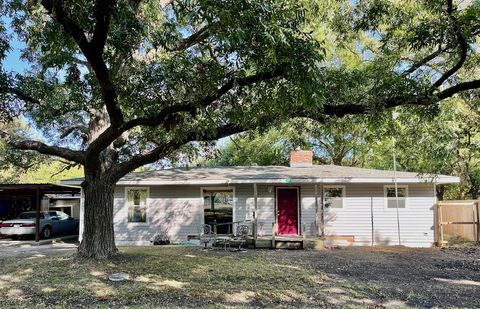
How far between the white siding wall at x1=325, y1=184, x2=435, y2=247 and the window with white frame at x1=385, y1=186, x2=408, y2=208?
0.15m

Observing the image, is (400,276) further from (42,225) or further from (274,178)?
(42,225)

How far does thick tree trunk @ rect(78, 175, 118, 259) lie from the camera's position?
10.5 meters

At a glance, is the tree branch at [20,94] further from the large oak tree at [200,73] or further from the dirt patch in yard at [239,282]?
the dirt patch in yard at [239,282]

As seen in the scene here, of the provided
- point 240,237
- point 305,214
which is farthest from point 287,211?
point 240,237

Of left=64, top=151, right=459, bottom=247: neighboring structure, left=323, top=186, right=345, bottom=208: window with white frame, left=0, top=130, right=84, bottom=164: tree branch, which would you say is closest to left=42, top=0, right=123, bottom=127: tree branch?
left=0, top=130, right=84, bottom=164: tree branch

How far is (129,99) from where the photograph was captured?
8070mm

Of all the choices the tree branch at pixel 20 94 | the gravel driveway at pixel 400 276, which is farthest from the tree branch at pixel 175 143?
the gravel driveway at pixel 400 276

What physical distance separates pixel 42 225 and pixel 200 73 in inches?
612

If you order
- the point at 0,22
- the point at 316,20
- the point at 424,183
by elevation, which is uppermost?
the point at 316,20

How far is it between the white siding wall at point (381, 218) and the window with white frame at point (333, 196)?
6.8 inches

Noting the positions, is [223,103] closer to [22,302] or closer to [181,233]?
[22,302]

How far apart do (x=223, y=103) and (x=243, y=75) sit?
193 centimetres

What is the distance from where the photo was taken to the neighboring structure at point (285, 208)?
1767cm

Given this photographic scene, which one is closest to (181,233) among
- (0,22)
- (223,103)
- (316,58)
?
(223,103)
